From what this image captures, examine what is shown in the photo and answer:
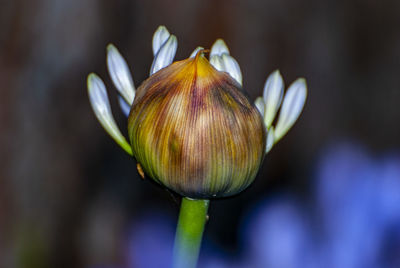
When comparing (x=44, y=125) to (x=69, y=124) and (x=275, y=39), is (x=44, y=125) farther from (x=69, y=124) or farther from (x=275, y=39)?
(x=275, y=39)

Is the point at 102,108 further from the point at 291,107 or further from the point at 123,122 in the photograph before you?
the point at 123,122

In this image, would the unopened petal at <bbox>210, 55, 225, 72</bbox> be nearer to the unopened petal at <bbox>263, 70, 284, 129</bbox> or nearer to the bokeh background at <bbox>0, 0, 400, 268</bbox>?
the unopened petal at <bbox>263, 70, 284, 129</bbox>

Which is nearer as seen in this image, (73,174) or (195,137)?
(195,137)

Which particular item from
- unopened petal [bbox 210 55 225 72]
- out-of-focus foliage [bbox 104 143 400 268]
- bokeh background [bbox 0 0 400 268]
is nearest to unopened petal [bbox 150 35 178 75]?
unopened petal [bbox 210 55 225 72]

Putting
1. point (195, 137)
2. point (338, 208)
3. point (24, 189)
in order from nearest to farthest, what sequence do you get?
point (195, 137) → point (338, 208) → point (24, 189)

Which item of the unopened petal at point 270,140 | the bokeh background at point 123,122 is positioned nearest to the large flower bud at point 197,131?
the unopened petal at point 270,140

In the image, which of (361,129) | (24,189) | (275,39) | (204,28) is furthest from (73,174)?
(361,129)
